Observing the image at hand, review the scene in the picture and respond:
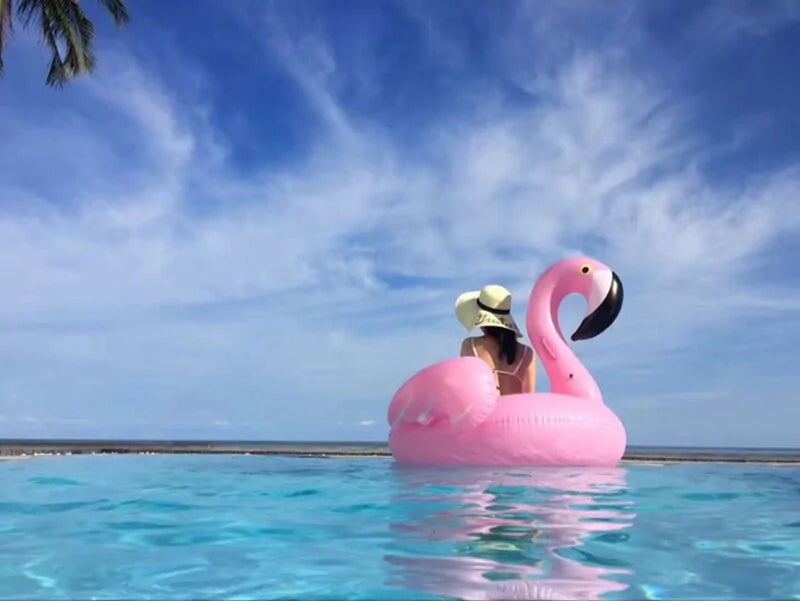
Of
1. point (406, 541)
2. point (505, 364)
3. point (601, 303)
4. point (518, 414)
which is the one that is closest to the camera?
point (406, 541)

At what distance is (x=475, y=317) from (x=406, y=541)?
541cm

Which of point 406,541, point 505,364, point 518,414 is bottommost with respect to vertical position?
point 406,541

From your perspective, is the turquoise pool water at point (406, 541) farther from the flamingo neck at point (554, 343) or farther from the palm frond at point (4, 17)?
the palm frond at point (4, 17)

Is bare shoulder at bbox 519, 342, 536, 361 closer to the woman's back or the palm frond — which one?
the woman's back

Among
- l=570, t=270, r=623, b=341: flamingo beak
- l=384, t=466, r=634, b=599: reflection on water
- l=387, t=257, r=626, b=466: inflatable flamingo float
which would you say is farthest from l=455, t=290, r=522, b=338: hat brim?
l=384, t=466, r=634, b=599: reflection on water

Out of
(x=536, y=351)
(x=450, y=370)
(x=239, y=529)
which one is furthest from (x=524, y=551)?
(x=536, y=351)

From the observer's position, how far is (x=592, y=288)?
856cm

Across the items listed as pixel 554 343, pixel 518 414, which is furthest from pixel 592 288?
pixel 518 414

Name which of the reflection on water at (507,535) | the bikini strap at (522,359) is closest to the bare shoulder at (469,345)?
the bikini strap at (522,359)

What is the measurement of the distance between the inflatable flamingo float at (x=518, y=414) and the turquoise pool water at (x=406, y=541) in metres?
0.73

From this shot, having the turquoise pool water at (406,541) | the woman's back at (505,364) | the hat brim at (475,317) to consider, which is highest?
the hat brim at (475,317)

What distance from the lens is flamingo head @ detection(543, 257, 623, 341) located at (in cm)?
847

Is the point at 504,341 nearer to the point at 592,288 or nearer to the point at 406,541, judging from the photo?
the point at 592,288

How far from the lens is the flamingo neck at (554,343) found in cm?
852
